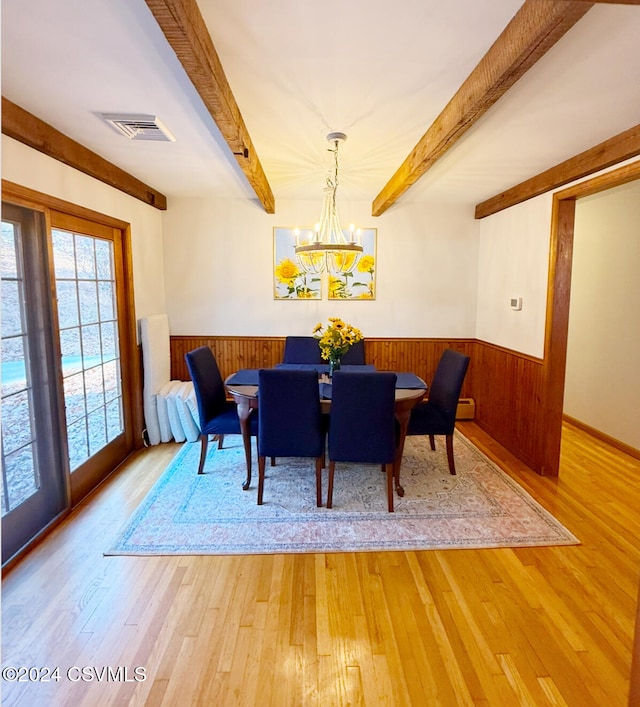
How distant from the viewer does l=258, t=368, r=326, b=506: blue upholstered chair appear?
258 centimetres

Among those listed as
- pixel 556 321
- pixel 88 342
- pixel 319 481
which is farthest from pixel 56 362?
pixel 556 321

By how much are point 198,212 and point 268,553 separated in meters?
3.42

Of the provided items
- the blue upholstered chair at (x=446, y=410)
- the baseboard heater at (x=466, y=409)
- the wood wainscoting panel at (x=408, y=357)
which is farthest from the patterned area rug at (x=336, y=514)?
the baseboard heater at (x=466, y=409)

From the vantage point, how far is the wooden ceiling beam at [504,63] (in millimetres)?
1307

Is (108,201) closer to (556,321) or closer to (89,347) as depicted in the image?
(89,347)

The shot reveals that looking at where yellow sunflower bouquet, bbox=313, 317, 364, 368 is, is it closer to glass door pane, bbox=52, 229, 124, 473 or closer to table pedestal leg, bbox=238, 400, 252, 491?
table pedestal leg, bbox=238, 400, 252, 491

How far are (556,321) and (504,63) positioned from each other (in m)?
2.14

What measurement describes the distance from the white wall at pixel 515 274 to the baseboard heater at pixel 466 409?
0.70 metres

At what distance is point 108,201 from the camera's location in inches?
127

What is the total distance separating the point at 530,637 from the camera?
1.80m

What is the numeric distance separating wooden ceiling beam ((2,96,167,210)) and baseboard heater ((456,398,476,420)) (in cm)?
380

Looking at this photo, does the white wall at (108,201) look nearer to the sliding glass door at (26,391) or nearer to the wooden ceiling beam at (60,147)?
the wooden ceiling beam at (60,147)

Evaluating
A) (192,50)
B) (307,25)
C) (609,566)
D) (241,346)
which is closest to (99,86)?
(192,50)

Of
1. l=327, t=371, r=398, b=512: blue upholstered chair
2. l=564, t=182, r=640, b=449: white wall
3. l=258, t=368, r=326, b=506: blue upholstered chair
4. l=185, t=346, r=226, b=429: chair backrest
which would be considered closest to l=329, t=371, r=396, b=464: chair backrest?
l=327, t=371, r=398, b=512: blue upholstered chair
